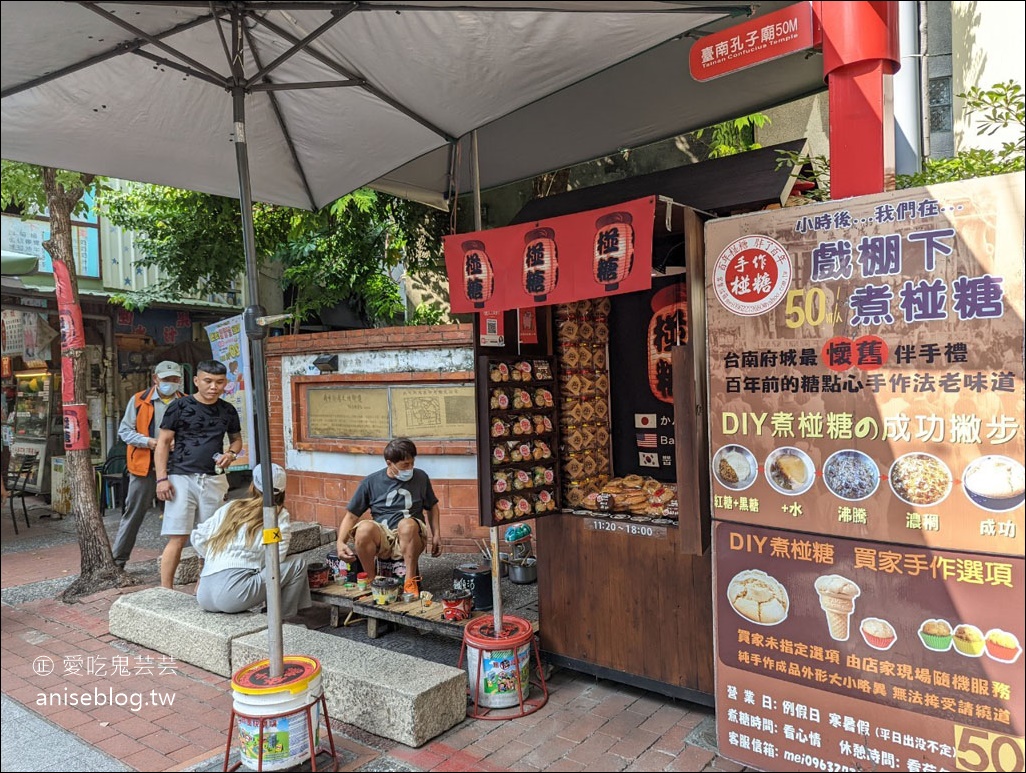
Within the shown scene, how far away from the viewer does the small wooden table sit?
4.92 m

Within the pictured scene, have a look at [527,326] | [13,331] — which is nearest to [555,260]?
[527,326]

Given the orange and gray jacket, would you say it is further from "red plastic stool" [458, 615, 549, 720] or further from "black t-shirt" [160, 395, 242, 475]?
"red plastic stool" [458, 615, 549, 720]

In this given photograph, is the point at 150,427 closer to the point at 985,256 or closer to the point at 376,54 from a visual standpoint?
the point at 376,54

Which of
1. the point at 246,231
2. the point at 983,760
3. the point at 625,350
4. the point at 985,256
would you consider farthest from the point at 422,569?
the point at 985,256

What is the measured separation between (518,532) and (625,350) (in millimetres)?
2358

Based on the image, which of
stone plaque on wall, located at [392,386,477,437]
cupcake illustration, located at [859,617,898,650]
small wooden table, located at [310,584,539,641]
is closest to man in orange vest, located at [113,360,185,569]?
stone plaque on wall, located at [392,386,477,437]

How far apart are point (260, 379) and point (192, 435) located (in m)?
3.37

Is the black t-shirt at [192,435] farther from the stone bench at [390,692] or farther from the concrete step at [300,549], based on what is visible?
the stone bench at [390,692]

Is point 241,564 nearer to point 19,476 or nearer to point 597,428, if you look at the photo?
point 597,428

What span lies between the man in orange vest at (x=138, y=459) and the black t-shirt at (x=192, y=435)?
2.34 feet

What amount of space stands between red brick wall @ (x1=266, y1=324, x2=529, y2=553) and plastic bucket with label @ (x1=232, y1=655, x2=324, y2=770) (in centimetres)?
401

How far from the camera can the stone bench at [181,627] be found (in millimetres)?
4980

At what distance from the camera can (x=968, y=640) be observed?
3.07 m

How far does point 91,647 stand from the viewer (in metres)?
5.59
